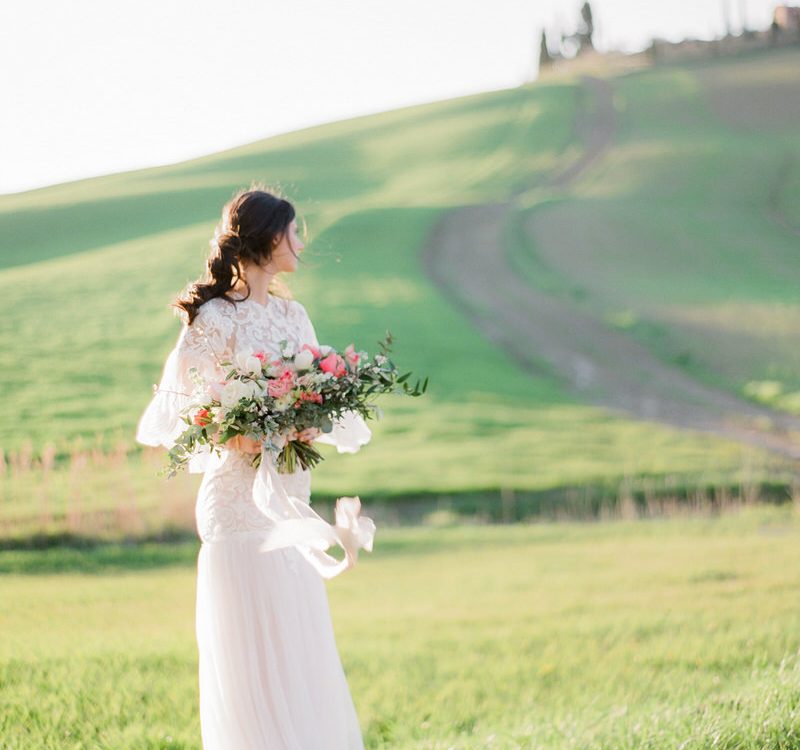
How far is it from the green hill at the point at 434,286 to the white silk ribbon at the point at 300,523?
1471 millimetres

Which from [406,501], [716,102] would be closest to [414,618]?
[406,501]

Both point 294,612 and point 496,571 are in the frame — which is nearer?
point 294,612

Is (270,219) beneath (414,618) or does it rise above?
above

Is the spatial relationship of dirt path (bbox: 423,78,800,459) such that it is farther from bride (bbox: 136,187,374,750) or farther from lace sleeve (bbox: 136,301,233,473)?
lace sleeve (bbox: 136,301,233,473)

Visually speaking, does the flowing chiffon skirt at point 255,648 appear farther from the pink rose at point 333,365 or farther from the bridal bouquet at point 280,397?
the pink rose at point 333,365

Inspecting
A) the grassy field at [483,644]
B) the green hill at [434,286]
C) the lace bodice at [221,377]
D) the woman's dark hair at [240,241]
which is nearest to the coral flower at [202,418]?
the lace bodice at [221,377]

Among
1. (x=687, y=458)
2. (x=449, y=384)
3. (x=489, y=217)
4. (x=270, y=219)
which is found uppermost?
(x=489, y=217)

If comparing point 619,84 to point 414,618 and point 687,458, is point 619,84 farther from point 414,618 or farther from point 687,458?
point 414,618

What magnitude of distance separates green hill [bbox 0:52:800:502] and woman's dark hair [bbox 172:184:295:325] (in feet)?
2.44

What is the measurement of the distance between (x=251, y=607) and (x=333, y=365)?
114cm

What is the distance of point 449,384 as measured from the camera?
75.8 feet

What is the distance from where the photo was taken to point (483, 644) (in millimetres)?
7941

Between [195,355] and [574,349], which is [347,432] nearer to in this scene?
[195,355]

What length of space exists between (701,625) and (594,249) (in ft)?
91.0
